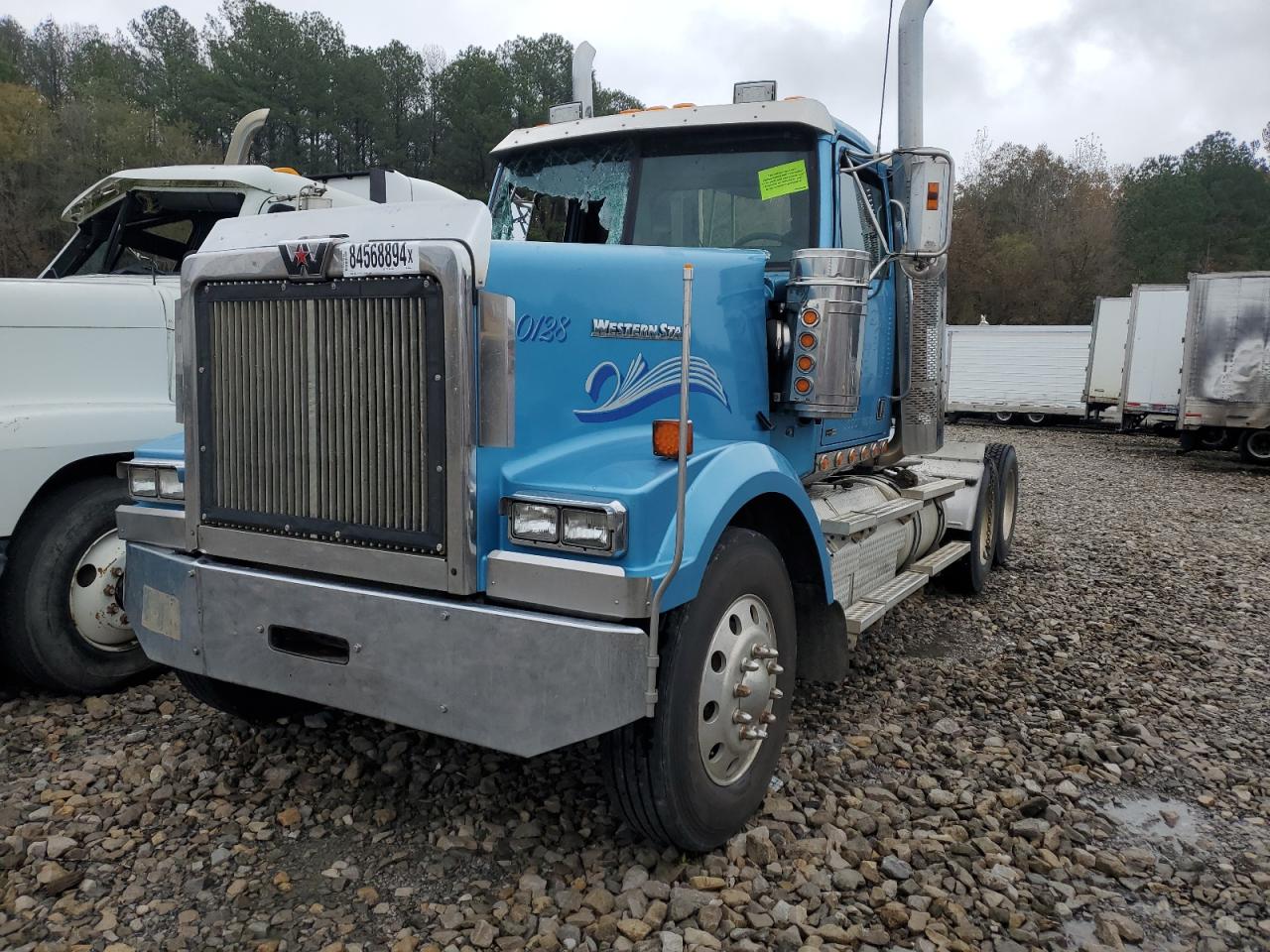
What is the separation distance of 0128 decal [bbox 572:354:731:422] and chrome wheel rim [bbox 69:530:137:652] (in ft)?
8.59

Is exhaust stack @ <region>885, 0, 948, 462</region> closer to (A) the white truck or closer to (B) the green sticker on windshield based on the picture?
(B) the green sticker on windshield

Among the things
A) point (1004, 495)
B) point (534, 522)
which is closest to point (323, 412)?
point (534, 522)

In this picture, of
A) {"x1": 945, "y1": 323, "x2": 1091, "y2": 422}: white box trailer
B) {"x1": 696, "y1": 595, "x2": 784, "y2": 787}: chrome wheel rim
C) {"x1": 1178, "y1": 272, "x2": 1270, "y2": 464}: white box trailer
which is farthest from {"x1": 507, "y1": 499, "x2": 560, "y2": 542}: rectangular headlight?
{"x1": 945, "y1": 323, "x2": 1091, "y2": 422}: white box trailer

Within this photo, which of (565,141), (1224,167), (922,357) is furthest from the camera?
(1224,167)

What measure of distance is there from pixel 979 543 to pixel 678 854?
14.1 ft

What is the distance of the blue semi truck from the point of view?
103 inches

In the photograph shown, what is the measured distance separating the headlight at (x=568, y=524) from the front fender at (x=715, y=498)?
6.3 inches

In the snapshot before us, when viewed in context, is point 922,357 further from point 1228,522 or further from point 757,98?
point 1228,522

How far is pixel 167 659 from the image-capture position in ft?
10.7

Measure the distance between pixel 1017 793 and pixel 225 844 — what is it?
281 centimetres

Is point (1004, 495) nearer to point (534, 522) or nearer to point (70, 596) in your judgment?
point (534, 522)

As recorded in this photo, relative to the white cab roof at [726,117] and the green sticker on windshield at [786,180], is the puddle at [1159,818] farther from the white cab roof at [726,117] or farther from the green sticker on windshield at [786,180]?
the white cab roof at [726,117]

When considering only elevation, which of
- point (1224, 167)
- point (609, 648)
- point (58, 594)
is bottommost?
point (58, 594)

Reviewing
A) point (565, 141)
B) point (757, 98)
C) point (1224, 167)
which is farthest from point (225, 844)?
point (1224, 167)
